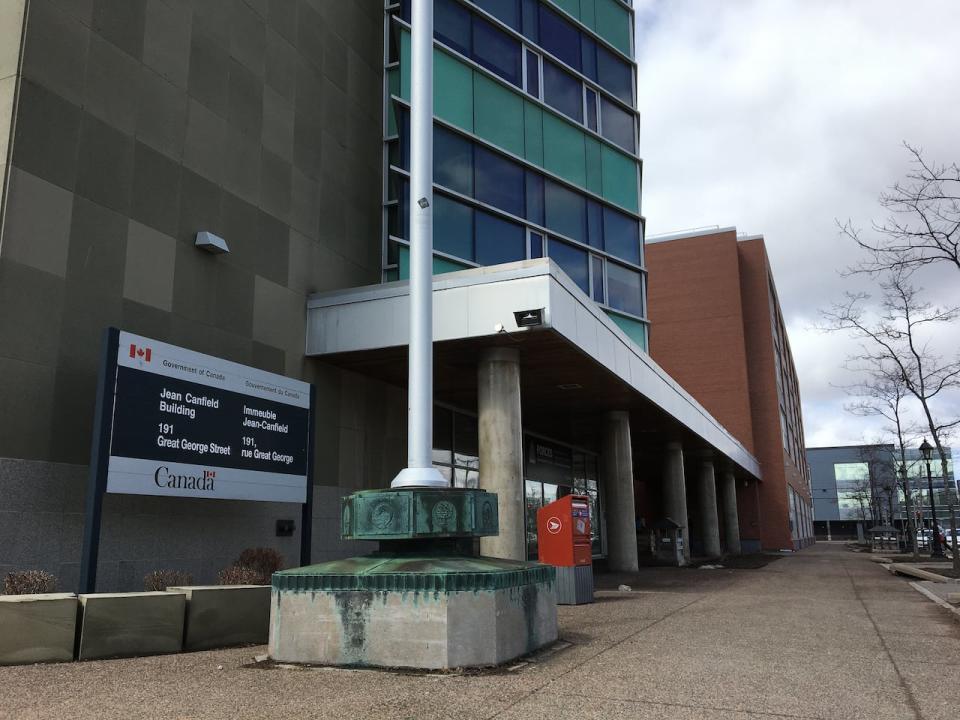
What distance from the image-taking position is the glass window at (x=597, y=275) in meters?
23.3

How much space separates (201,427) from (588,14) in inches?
790

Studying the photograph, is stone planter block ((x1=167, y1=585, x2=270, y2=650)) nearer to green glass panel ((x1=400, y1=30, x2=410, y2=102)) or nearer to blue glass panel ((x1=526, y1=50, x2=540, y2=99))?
green glass panel ((x1=400, y1=30, x2=410, y2=102))

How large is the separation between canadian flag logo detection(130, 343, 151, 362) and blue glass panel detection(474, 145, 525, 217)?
10.6 metres

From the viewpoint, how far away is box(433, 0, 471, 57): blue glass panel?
19828 millimetres

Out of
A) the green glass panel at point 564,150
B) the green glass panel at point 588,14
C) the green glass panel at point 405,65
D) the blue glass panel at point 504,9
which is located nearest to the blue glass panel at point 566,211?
the green glass panel at point 564,150

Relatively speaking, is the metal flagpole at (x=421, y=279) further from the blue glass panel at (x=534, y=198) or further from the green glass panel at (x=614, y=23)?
the green glass panel at (x=614, y=23)

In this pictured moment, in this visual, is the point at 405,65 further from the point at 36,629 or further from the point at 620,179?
the point at 36,629

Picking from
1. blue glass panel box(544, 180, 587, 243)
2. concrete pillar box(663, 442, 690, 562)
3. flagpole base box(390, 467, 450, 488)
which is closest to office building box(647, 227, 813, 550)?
concrete pillar box(663, 442, 690, 562)

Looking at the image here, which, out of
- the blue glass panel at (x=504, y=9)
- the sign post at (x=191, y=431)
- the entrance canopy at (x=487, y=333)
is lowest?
the sign post at (x=191, y=431)

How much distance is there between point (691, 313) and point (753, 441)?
9.83m

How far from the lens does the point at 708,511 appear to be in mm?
43719

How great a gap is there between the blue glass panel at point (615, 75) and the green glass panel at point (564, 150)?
10.7 ft

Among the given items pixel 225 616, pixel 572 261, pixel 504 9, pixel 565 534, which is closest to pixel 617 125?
pixel 504 9

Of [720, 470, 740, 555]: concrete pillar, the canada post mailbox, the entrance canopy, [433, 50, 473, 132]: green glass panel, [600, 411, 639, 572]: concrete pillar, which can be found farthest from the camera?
[720, 470, 740, 555]: concrete pillar
